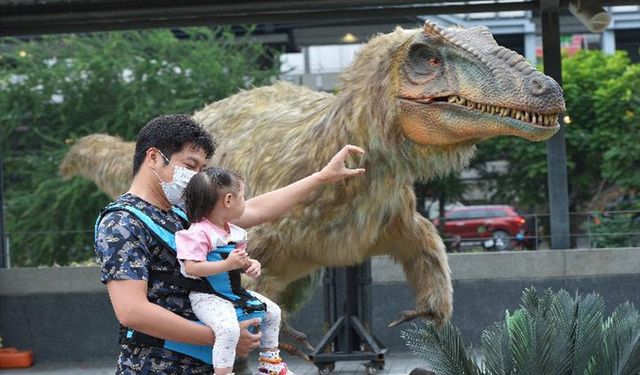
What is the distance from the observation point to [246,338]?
4.11 m

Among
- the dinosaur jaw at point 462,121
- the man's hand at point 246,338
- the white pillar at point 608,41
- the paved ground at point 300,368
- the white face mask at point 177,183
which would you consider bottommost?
the paved ground at point 300,368

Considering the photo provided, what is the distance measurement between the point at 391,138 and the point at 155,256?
10.4 feet

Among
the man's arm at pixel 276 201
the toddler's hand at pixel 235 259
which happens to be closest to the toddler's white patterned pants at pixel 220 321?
the toddler's hand at pixel 235 259

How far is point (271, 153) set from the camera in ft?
25.4

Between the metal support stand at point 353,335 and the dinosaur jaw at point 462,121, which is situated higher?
the dinosaur jaw at point 462,121

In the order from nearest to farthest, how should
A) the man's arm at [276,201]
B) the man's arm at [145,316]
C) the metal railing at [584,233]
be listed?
the man's arm at [145,316], the man's arm at [276,201], the metal railing at [584,233]

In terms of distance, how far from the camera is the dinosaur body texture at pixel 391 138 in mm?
6414

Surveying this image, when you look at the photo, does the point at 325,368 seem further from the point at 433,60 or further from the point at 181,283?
the point at 181,283

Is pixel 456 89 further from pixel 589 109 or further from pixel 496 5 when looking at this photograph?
pixel 589 109

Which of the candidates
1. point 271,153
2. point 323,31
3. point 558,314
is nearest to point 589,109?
point 323,31

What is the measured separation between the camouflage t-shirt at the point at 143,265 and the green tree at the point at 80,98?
1444 cm

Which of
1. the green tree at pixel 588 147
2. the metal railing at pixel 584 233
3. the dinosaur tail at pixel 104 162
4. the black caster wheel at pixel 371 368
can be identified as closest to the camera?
the black caster wheel at pixel 371 368

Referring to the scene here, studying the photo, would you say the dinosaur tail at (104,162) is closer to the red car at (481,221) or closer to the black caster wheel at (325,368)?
the black caster wheel at (325,368)

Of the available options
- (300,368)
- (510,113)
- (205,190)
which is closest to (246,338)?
(205,190)
